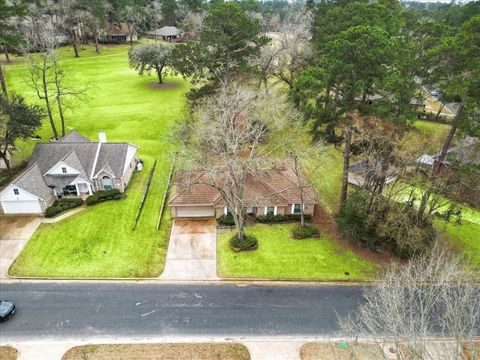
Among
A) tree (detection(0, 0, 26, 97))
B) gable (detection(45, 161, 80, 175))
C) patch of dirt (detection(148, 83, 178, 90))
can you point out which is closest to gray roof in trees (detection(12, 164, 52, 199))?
gable (detection(45, 161, 80, 175))

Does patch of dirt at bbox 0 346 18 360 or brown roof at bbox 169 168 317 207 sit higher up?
brown roof at bbox 169 168 317 207

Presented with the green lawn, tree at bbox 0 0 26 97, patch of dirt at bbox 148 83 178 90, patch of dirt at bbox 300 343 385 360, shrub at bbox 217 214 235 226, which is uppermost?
tree at bbox 0 0 26 97

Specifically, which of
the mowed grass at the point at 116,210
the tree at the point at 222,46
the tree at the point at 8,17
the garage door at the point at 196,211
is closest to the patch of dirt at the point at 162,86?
the mowed grass at the point at 116,210

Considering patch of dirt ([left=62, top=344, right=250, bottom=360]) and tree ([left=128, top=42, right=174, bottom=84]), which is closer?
patch of dirt ([left=62, top=344, right=250, bottom=360])

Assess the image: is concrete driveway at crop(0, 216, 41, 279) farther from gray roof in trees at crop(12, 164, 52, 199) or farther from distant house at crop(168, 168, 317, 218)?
distant house at crop(168, 168, 317, 218)

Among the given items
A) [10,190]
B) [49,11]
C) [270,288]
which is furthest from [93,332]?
[49,11]

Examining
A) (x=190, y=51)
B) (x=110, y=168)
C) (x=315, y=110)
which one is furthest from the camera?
(x=190, y=51)

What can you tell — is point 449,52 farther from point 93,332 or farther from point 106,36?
point 106,36
